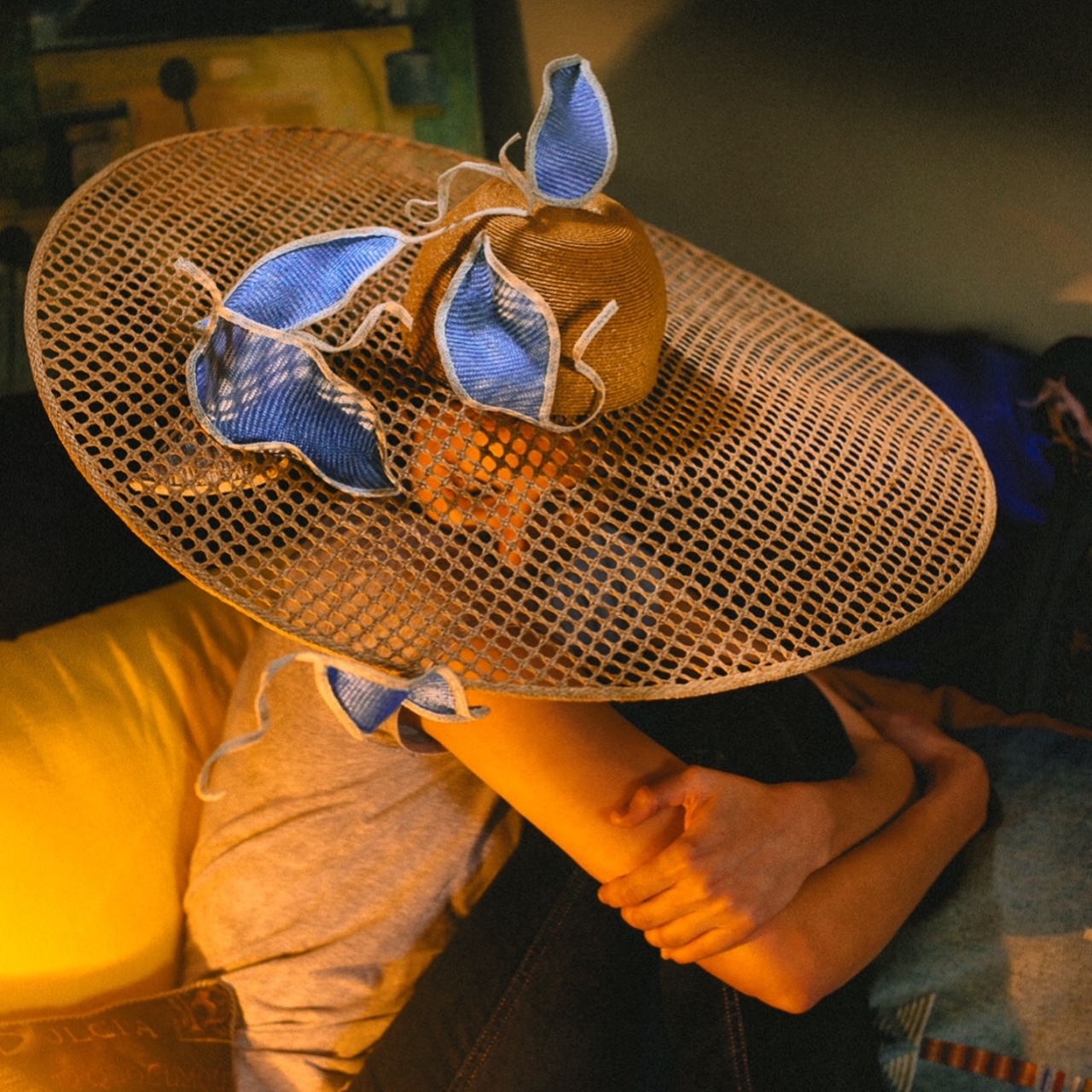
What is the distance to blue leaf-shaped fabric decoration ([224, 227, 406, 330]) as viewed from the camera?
1.55 ft

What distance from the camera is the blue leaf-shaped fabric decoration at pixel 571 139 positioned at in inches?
19.2

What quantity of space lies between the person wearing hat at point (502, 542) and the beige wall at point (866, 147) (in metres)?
0.36

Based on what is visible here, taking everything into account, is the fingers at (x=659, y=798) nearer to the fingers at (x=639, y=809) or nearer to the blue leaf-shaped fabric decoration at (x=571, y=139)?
the fingers at (x=639, y=809)

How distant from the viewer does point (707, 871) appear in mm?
631

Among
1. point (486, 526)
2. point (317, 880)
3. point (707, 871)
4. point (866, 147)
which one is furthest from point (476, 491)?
point (866, 147)

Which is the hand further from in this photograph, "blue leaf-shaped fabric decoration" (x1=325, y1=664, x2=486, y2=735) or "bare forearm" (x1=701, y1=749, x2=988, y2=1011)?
"blue leaf-shaped fabric decoration" (x1=325, y1=664, x2=486, y2=735)

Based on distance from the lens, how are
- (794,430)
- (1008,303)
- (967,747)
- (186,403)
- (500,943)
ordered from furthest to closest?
(1008,303)
(967,747)
(500,943)
(794,430)
(186,403)

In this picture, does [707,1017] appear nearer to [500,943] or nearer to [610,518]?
[500,943]

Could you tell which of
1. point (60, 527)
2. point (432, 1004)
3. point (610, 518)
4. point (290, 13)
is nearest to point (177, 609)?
point (60, 527)

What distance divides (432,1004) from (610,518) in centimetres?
47

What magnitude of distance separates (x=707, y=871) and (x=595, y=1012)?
211 mm

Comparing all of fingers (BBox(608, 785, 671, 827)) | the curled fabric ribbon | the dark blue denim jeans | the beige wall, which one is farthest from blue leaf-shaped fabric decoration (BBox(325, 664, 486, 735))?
the beige wall

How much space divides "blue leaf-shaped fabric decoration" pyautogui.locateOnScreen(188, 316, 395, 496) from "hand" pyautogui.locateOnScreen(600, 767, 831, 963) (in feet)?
1.08

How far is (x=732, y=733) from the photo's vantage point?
0.81 m
